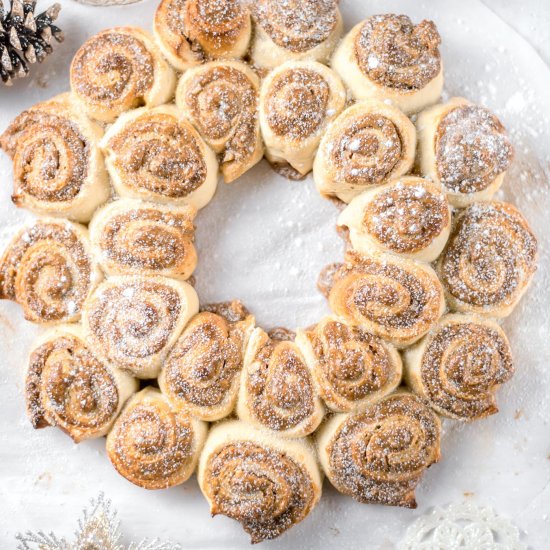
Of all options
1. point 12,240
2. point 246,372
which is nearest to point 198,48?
point 12,240

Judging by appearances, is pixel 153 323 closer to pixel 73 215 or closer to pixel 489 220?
pixel 73 215

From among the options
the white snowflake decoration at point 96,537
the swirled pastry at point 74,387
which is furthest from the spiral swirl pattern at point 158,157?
the white snowflake decoration at point 96,537

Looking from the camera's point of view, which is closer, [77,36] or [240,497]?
[240,497]

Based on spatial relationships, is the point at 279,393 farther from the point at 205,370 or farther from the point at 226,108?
the point at 226,108

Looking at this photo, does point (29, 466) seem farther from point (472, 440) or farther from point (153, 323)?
point (472, 440)

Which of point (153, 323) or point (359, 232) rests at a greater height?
point (359, 232)

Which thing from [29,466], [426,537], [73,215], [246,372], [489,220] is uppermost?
[489,220]

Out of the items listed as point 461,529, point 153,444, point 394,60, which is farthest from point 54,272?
point 461,529

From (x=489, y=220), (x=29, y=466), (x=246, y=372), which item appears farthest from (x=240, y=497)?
(x=489, y=220)
